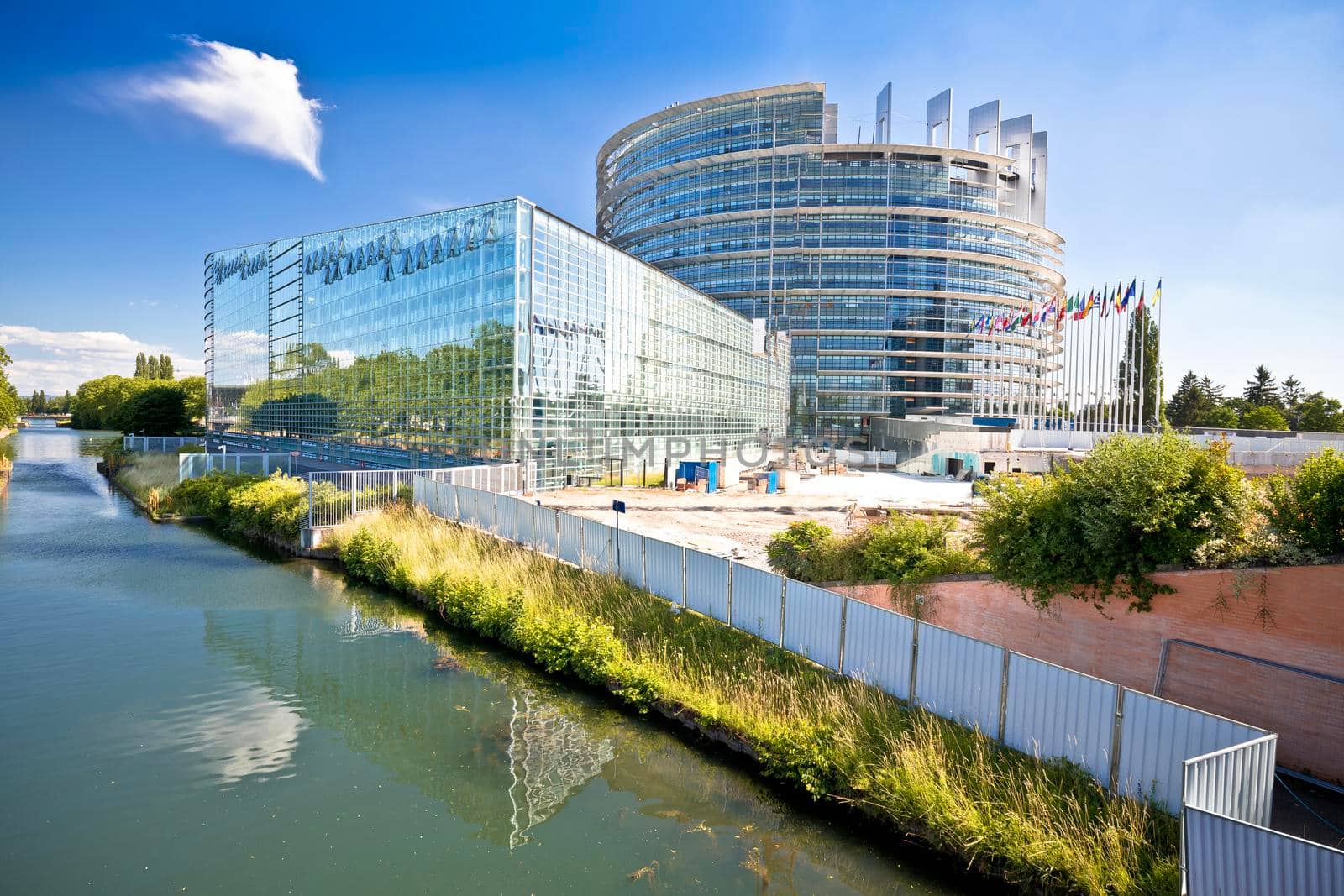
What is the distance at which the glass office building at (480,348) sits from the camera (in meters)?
28.2

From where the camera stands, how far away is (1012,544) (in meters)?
10.8

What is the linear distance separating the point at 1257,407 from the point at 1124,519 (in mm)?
92439

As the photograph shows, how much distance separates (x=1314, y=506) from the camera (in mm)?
8914

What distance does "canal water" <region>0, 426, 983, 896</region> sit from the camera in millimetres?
7715

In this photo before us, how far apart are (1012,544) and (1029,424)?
61.4 metres

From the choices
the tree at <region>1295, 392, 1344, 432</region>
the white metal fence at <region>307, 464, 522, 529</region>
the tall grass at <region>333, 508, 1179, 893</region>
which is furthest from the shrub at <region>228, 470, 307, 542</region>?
the tree at <region>1295, 392, 1344, 432</region>

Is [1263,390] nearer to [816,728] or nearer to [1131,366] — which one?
[1131,366]

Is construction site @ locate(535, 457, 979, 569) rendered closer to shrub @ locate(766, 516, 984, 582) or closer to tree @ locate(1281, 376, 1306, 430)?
shrub @ locate(766, 516, 984, 582)

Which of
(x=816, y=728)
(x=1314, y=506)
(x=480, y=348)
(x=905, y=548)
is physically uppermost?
(x=480, y=348)

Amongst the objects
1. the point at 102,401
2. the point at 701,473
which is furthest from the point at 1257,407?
the point at 102,401

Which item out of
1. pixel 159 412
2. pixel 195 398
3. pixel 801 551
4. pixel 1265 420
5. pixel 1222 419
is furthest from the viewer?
pixel 195 398

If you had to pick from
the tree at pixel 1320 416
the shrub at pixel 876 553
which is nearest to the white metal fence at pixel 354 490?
the shrub at pixel 876 553

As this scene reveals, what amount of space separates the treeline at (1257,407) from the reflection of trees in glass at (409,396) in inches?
2835

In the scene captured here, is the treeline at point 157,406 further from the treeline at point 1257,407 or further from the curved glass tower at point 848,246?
the treeline at point 1257,407
